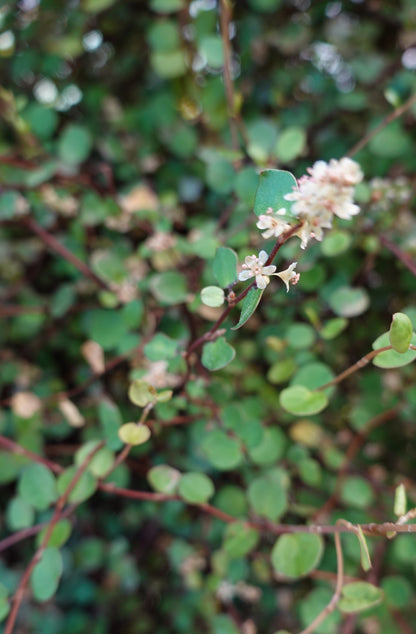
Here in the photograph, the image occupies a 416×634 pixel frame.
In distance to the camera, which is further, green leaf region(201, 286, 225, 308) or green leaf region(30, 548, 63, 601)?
green leaf region(30, 548, 63, 601)

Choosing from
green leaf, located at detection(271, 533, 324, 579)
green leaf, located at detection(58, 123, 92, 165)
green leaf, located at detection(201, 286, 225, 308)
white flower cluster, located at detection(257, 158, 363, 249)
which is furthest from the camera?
green leaf, located at detection(58, 123, 92, 165)

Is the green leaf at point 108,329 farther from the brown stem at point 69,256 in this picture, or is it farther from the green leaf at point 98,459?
the green leaf at point 98,459

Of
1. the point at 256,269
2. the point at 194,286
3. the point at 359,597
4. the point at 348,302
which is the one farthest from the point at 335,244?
the point at 359,597

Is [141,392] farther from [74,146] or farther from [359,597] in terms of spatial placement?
[74,146]

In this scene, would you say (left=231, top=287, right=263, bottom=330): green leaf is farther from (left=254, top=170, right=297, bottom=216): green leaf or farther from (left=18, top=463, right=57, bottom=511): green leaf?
(left=18, top=463, right=57, bottom=511): green leaf

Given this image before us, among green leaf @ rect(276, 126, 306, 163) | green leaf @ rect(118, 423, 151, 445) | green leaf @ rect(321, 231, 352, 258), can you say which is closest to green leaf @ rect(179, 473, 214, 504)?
green leaf @ rect(118, 423, 151, 445)

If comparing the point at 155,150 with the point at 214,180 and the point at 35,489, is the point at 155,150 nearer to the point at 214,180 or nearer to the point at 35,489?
the point at 214,180

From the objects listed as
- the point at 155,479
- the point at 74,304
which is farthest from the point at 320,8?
the point at 155,479

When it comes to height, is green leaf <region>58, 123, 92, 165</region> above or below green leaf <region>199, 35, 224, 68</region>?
below
